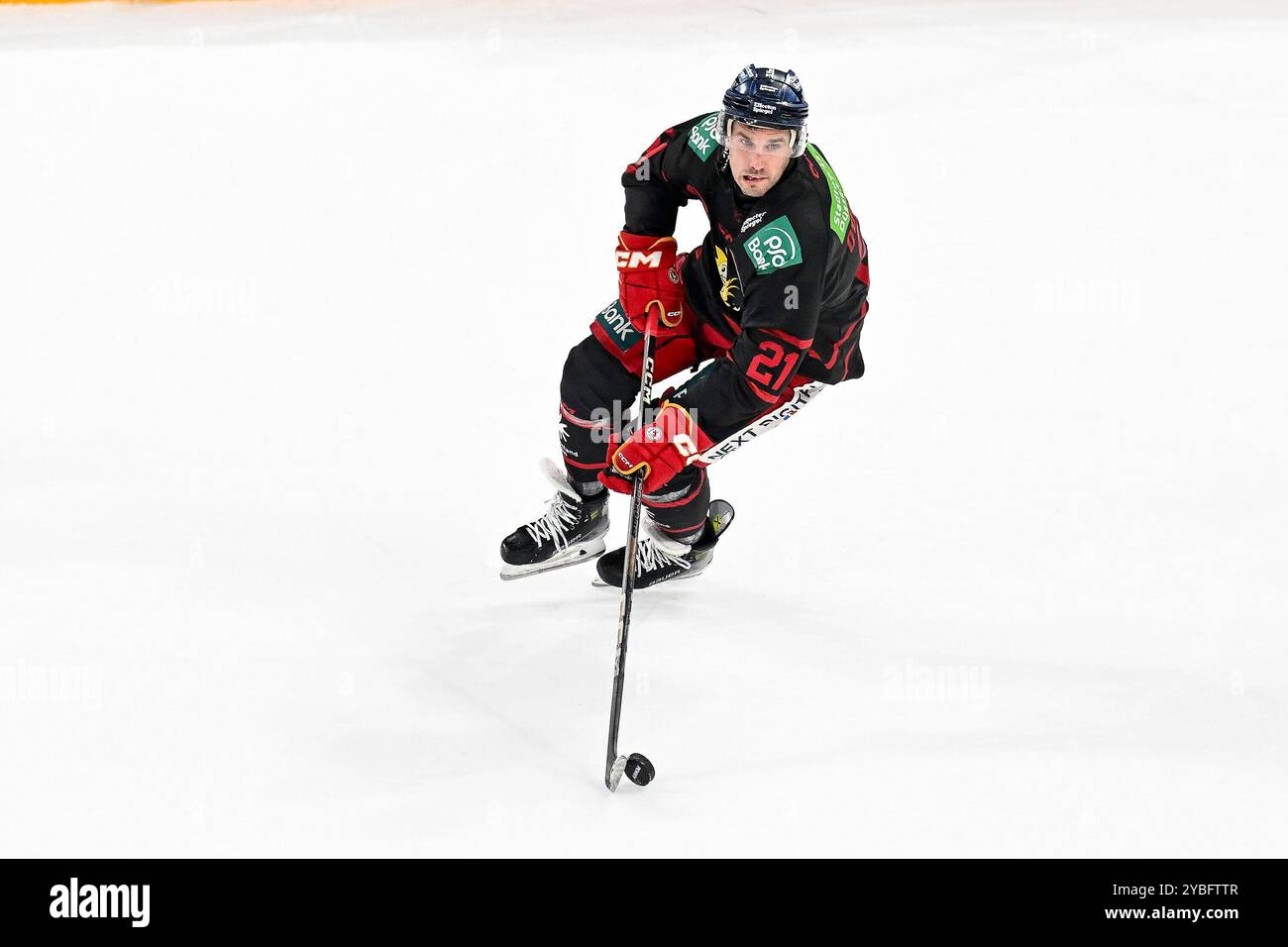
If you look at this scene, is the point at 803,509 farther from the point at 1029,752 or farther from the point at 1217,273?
the point at 1217,273

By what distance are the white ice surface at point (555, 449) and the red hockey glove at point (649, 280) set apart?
71cm

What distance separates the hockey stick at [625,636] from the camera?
2590mm

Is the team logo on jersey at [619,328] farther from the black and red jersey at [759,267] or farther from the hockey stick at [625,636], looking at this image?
the black and red jersey at [759,267]

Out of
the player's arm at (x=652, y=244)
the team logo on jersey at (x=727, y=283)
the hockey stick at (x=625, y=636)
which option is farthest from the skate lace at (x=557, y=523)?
the team logo on jersey at (x=727, y=283)

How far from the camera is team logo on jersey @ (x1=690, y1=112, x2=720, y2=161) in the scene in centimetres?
300

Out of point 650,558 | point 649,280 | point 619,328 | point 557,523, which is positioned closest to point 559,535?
point 557,523

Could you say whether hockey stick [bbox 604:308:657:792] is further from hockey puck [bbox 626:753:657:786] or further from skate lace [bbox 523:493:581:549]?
skate lace [bbox 523:493:581:549]

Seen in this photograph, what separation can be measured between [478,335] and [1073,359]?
1.98 metres

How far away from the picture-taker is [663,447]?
9.35 ft

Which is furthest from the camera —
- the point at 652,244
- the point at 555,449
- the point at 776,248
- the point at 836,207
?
the point at 555,449

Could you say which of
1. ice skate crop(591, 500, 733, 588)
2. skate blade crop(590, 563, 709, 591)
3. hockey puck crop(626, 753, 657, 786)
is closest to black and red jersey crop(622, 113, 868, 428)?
ice skate crop(591, 500, 733, 588)

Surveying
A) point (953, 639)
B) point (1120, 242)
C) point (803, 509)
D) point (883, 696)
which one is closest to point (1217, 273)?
point (1120, 242)

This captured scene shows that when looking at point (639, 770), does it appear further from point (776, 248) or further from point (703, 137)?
point (703, 137)

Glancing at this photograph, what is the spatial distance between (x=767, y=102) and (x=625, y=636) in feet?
3.57
